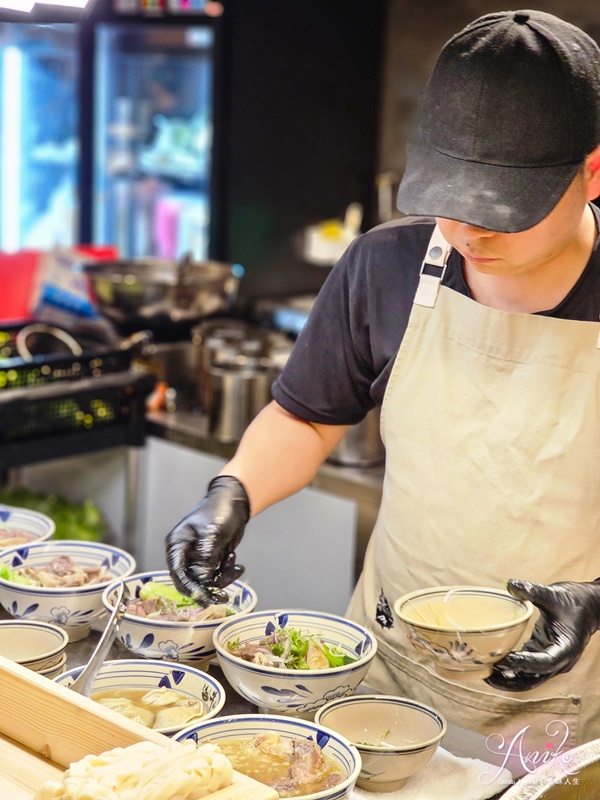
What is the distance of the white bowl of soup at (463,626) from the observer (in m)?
1.34

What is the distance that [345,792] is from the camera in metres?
1.25

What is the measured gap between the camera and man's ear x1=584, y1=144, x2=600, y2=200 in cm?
154

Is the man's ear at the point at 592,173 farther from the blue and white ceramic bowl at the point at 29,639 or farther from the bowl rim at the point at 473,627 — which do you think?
the blue and white ceramic bowl at the point at 29,639

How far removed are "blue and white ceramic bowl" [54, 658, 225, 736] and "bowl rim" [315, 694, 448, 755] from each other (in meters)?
0.15

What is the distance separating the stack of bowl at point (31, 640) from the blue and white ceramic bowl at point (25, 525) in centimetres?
37

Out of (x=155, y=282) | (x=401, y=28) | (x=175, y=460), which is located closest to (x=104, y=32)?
(x=401, y=28)

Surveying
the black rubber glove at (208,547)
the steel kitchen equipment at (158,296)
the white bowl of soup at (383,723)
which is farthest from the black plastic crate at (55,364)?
the white bowl of soup at (383,723)

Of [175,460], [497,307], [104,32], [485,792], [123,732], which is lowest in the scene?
[175,460]

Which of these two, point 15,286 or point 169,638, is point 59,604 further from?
point 15,286

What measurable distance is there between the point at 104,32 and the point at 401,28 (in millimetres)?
1596

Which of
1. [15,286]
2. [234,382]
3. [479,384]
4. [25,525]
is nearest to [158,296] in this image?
[234,382]

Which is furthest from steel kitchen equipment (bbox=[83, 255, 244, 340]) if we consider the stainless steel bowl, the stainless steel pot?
the stainless steel pot

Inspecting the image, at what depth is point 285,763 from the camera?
131 cm

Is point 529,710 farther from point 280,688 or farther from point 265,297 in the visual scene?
point 265,297
